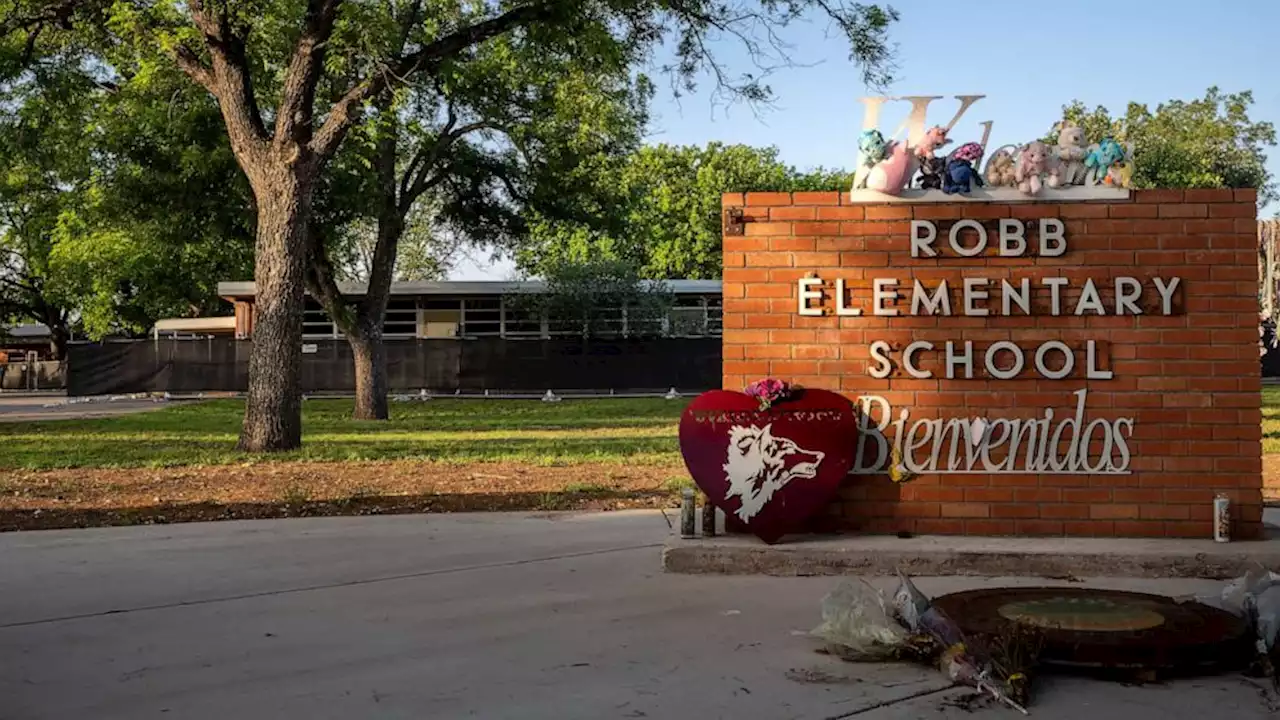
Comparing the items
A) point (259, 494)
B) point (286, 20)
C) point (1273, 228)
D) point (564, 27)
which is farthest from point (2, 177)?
point (1273, 228)

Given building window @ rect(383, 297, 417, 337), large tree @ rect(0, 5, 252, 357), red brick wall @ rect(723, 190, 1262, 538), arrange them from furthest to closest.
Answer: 1. building window @ rect(383, 297, 417, 337)
2. large tree @ rect(0, 5, 252, 357)
3. red brick wall @ rect(723, 190, 1262, 538)

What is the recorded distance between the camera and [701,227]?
60.0 metres

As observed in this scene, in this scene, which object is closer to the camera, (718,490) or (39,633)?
(39,633)

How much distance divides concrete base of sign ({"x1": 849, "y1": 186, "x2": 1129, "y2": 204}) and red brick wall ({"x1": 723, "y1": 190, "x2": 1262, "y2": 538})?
49 millimetres

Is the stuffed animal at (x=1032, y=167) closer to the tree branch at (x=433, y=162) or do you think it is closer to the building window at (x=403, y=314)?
the tree branch at (x=433, y=162)

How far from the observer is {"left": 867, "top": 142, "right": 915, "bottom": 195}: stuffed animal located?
699 cm

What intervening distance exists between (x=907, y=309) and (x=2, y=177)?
36920 millimetres

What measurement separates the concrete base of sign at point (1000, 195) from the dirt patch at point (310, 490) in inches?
161

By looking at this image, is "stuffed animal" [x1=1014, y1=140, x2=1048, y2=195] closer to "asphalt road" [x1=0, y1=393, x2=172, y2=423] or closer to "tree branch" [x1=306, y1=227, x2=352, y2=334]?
"tree branch" [x1=306, y1=227, x2=352, y2=334]

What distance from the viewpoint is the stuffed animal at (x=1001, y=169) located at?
697cm

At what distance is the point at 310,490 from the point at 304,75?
6804 millimetres

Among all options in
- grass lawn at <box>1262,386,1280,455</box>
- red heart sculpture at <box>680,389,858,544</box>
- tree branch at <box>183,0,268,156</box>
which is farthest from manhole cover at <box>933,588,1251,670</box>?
tree branch at <box>183,0,268,156</box>

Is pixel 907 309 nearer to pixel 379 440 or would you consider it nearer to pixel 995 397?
pixel 995 397

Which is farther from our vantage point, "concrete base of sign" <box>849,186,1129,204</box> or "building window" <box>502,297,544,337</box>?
"building window" <box>502,297,544,337</box>
